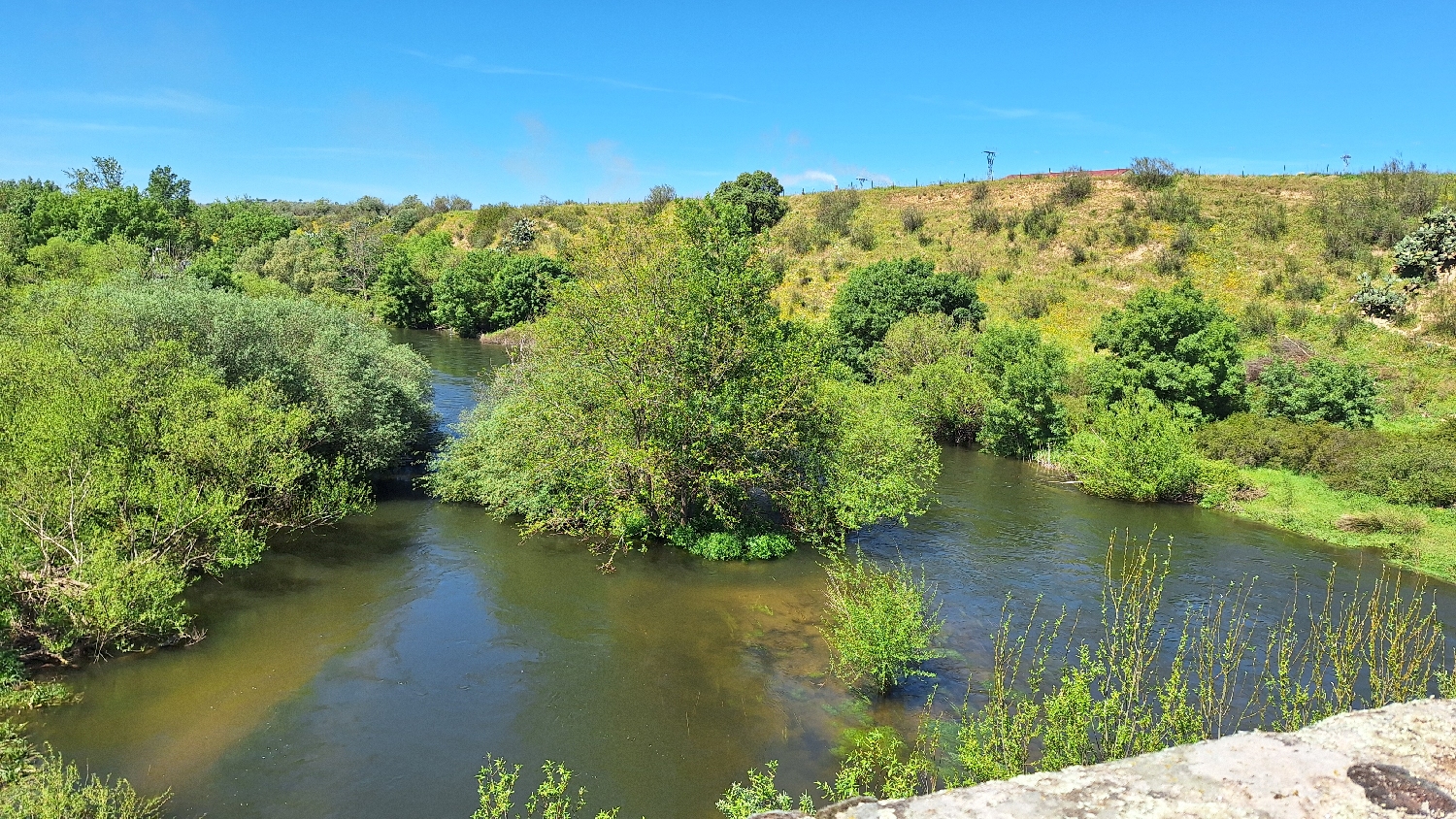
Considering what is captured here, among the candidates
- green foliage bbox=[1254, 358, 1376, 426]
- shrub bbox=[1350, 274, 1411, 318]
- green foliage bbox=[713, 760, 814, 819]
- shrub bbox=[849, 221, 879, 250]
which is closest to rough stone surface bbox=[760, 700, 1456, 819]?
green foliage bbox=[713, 760, 814, 819]

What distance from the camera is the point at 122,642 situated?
54.3 feet

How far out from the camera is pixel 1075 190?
81625 mm

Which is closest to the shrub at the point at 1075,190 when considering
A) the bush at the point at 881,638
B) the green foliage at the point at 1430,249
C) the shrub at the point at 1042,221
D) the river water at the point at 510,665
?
the shrub at the point at 1042,221

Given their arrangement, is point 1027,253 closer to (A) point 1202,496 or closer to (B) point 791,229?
(B) point 791,229

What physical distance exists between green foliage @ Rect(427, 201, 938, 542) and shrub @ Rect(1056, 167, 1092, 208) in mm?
64753

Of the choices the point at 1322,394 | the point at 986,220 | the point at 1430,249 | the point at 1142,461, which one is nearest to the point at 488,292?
the point at 986,220

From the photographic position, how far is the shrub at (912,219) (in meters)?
84.6

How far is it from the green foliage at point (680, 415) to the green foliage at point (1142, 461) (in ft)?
38.5

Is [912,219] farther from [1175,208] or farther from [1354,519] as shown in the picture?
[1354,519]

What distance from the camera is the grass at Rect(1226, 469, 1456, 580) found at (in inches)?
1029

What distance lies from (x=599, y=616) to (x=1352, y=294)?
5972 cm

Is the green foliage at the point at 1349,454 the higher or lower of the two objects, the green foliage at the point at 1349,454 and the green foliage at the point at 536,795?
the higher

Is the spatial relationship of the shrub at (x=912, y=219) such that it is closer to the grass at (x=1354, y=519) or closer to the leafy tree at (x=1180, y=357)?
the leafy tree at (x=1180, y=357)

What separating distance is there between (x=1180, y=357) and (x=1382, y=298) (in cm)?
2404
